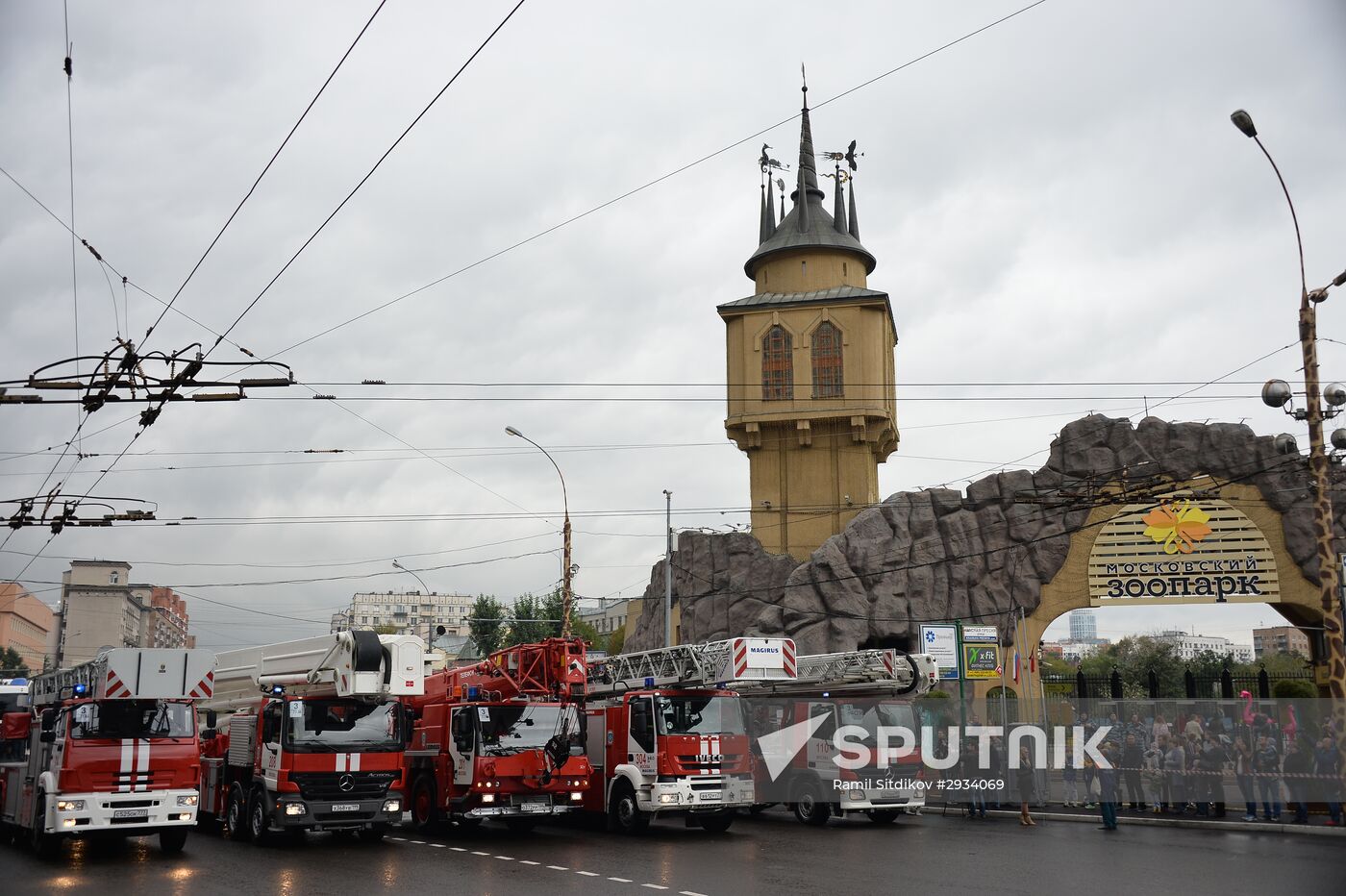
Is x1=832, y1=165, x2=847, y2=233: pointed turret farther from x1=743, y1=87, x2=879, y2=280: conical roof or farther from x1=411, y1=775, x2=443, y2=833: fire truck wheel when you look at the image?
x1=411, y1=775, x2=443, y2=833: fire truck wheel

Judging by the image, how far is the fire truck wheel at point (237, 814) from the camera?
747 inches

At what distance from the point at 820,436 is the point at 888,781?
2736 cm

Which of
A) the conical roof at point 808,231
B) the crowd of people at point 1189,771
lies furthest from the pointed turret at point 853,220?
the crowd of people at point 1189,771

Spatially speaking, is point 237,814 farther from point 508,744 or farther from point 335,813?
point 508,744

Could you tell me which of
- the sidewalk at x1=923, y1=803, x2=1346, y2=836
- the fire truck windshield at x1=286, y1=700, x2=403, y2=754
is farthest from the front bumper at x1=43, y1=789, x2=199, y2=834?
the sidewalk at x1=923, y1=803, x2=1346, y2=836

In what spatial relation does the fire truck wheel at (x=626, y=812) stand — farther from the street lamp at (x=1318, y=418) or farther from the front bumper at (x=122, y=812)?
the street lamp at (x=1318, y=418)

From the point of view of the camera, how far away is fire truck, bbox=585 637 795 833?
66.1 ft

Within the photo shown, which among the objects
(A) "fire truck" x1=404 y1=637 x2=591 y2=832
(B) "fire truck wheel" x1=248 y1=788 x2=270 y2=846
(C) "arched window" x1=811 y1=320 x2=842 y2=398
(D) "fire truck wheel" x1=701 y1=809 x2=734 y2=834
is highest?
(C) "arched window" x1=811 y1=320 x2=842 y2=398

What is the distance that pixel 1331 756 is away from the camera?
1988 cm

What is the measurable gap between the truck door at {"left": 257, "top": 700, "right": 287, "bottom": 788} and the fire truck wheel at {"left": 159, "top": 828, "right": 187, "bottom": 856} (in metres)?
1.44

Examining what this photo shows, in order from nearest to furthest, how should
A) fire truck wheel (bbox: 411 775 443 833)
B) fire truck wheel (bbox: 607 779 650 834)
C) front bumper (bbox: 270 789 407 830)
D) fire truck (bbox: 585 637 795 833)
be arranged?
front bumper (bbox: 270 789 407 830) → fire truck (bbox: 585 637 795 833) → fire truck wheel (bbox: 607 779 650 834) → fire truck wheel (bbox: 411 775 443 833)

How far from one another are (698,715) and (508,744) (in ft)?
11.5

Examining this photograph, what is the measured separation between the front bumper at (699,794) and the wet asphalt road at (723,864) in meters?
0.58

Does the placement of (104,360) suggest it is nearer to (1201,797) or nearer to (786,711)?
(786,711)
